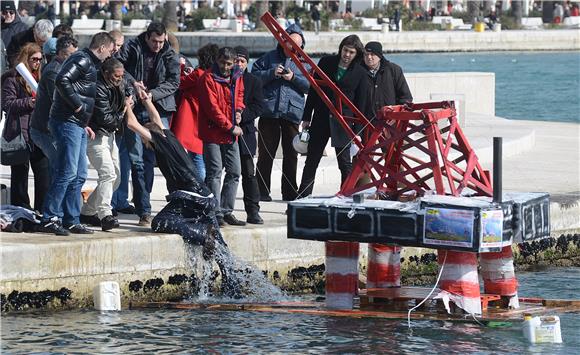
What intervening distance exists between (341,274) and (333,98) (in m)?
3.25

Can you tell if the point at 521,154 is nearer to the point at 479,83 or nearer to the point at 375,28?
the point at 479,83

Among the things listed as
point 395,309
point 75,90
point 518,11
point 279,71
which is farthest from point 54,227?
point 518,11

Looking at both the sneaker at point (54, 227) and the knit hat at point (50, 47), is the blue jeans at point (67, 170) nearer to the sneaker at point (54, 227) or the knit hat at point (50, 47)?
the sneaker at point (54, 227)

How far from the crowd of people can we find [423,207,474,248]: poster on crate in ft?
9.04

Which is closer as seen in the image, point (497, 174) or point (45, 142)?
point (497, 174)

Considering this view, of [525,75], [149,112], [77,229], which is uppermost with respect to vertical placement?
[525,75]

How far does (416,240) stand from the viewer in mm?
11867

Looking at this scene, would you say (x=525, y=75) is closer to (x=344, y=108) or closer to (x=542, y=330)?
(x=344, y=108)

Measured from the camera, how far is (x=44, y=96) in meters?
13.5

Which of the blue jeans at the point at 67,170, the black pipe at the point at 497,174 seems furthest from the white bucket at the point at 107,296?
the black pipe at the point at 497,174

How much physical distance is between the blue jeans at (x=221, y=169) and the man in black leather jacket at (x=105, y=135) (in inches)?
33.2

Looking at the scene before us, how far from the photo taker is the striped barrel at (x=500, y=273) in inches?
506

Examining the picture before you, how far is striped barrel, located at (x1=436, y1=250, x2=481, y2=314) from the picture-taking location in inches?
479

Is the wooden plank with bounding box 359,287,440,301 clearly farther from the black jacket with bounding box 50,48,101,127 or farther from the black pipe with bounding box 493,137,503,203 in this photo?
the black jacket with bounding box 50,48,101,127
